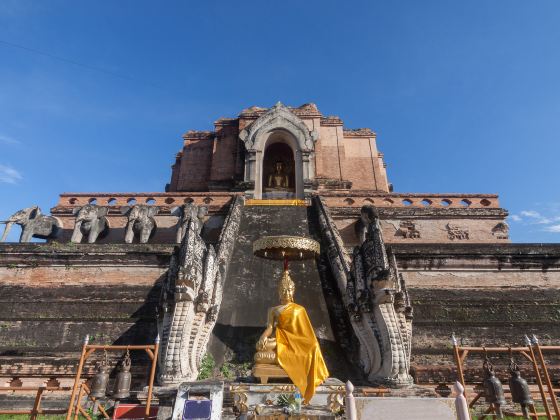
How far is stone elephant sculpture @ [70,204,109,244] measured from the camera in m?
12.9

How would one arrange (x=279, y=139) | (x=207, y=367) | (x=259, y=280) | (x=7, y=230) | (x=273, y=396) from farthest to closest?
1. (x=279, y=139)
2. (x=7, y=230)
3. (x=259, y=280)
4. (x=207, y=367)
5. (x=273, y=396)

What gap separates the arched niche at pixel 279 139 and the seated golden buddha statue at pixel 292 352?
1109 cm

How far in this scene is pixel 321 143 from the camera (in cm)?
2088


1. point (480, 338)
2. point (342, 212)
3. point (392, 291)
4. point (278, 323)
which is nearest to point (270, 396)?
point (278, 323)

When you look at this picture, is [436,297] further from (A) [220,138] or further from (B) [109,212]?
(A) [220,138]

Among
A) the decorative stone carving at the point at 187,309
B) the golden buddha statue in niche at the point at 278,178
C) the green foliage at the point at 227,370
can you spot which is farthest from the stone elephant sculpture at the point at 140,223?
the golden buddha statue in niche at the point at 278,178

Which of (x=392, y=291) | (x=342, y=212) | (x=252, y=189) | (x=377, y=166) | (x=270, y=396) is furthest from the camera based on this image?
(x=377, y=166)

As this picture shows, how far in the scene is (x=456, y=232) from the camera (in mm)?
13531

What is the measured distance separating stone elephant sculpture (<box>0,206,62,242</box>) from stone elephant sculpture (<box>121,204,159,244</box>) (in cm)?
264

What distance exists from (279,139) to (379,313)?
13.7m

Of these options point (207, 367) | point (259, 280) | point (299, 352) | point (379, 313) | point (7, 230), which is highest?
point (7, 230)

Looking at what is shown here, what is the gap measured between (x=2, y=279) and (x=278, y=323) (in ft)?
27.8

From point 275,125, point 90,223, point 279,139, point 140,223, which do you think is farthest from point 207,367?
point 279,139

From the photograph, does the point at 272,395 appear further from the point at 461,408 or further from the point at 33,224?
the point at 33,224
